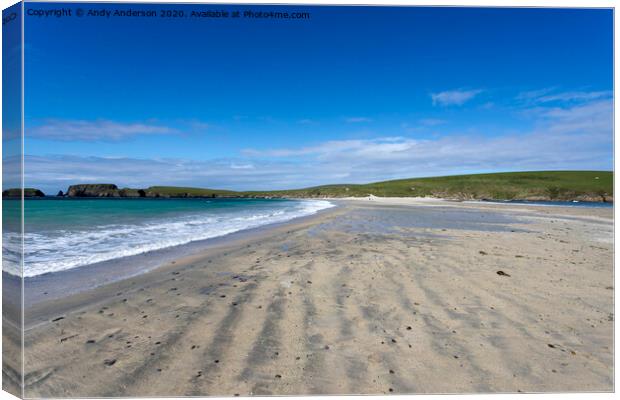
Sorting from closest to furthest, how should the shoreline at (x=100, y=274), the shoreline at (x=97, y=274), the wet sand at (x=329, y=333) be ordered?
the wet sand at (x=329, y=333), the shoreline at (x=100, y=274), the shoreline at (x=97, y=274)

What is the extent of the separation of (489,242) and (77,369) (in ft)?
36.9

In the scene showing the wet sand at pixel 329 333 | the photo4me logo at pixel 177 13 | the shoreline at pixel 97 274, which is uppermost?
the photo4me logo at pixel 177 13

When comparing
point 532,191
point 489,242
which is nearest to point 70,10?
point 489,242

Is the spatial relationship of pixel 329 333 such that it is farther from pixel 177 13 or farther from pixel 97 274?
pixel 97 274

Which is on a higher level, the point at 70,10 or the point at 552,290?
the point at 70,10

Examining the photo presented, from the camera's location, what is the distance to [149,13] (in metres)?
3.37

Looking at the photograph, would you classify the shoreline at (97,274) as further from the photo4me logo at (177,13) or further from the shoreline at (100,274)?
the photo4me logo at (177,13)

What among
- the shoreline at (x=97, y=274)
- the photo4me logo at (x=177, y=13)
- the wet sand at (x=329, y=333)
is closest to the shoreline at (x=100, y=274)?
the shoreline at (x=97, y=274)

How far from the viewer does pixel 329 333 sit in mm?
3566

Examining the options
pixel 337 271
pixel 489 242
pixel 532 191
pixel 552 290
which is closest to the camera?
pixel 552 290

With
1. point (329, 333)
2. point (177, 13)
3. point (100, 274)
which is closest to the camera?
point (177, 13)

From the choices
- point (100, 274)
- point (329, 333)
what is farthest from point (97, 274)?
point (329, 333)

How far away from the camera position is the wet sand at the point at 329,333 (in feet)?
8.89

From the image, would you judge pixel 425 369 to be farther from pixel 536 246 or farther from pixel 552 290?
pixel 536 246
